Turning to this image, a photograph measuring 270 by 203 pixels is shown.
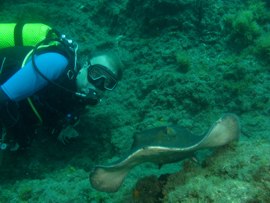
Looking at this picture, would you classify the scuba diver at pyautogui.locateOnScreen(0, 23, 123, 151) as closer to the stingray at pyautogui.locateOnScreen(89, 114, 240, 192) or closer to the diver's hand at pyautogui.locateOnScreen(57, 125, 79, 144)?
the diver's hand at pyautogui.locateOnScreen(57, 125, 79, 144)

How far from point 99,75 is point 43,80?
35.6 inches

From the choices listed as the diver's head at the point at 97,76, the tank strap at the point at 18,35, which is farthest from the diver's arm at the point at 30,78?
the tank strap at the point at 18,35

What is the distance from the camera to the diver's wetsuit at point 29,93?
4121 millimetres

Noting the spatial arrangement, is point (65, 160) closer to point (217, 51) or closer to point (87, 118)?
point (87, 118)

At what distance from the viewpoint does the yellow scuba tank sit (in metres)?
4.99

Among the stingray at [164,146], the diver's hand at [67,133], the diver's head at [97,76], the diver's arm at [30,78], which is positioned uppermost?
the stingray at [164,146]

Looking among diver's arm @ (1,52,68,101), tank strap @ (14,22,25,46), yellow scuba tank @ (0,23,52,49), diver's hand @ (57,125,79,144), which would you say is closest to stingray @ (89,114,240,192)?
diver's arm @ (1,52,68,101)

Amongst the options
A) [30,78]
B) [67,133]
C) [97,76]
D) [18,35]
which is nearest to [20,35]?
[18,35]

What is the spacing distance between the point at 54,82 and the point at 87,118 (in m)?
1.76

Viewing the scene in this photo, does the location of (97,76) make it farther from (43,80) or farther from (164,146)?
(164,146)

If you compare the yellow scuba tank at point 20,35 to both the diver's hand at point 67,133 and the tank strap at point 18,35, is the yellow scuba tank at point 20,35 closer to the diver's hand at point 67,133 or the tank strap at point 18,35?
the tank strap at point 18,35

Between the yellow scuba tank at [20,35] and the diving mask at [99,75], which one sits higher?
the yellow scuba tank at [20,35]

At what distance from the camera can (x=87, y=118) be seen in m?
5.92

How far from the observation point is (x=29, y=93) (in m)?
4.21
